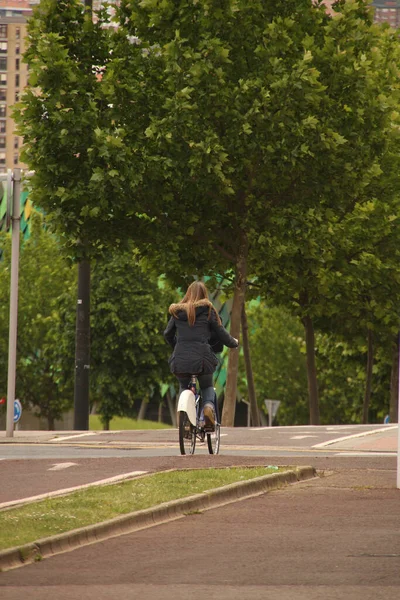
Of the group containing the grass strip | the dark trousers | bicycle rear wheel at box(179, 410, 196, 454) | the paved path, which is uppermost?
the dark trousers

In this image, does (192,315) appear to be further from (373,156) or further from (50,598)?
(373,156)

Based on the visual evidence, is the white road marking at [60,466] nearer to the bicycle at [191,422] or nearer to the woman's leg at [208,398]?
the bicycle at [191,422]

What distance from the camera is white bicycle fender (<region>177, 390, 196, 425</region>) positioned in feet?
48.3

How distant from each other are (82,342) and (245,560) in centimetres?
2055

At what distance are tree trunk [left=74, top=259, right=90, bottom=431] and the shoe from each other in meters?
13.1

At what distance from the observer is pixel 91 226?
28.7 m

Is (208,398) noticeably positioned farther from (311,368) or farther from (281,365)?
(281,365)

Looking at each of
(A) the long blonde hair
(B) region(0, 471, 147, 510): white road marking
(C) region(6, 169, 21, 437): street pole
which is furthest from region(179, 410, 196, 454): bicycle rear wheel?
(C) region(6, 169, 21, 437): street pole

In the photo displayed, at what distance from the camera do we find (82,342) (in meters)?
28.6

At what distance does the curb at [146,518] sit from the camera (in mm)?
8336

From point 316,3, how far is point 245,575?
899 inches

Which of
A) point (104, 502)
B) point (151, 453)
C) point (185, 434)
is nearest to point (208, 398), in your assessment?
point (185, 434)

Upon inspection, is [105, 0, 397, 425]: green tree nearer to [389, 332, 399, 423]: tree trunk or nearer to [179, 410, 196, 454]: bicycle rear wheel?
[389, 332, 399, 423]: tree trunk

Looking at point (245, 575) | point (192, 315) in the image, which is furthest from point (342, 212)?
point (245, 575)
